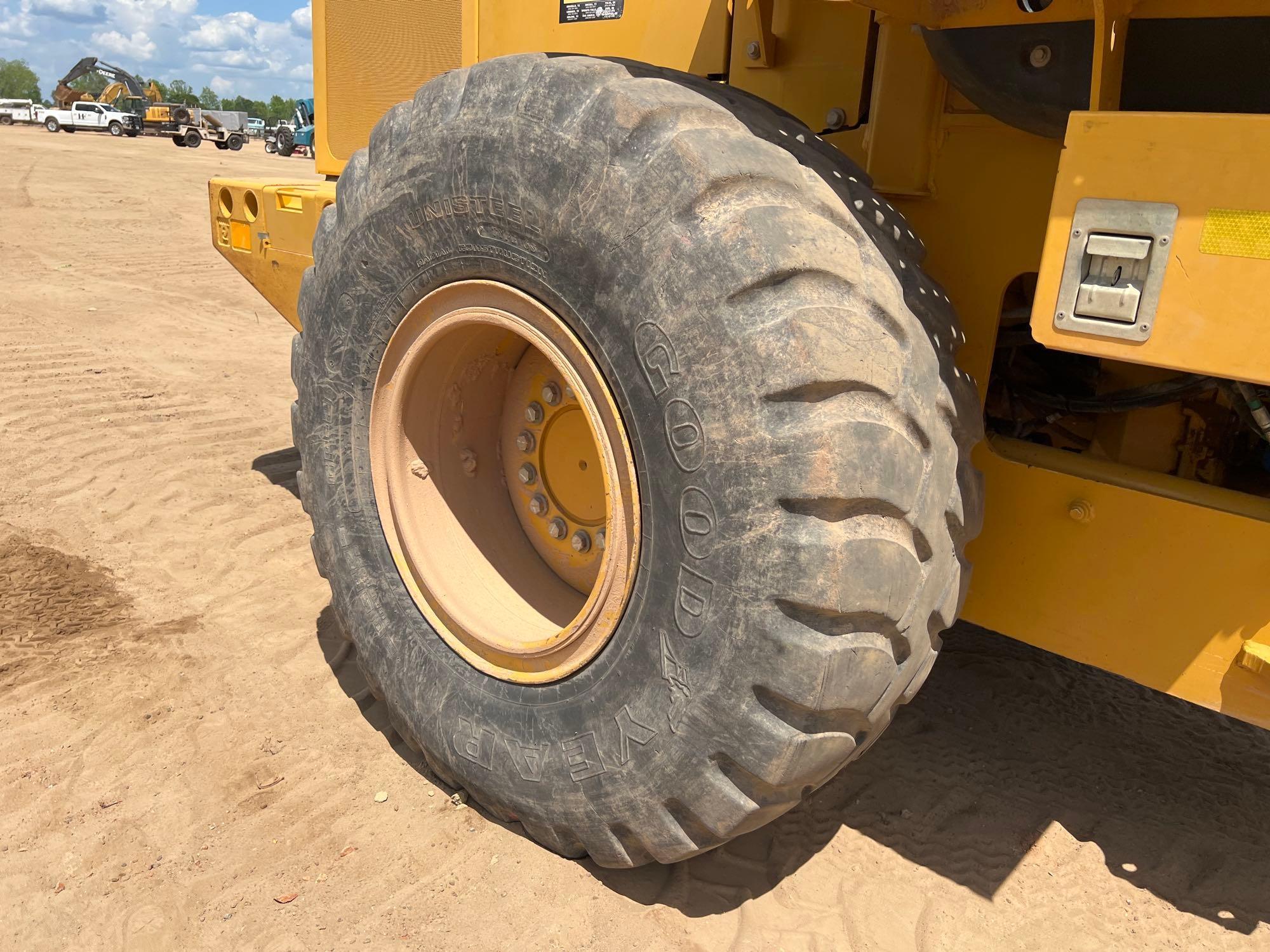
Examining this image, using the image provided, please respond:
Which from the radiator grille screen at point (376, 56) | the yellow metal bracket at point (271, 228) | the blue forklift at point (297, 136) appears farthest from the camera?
the blue forklift at point (297, 136)

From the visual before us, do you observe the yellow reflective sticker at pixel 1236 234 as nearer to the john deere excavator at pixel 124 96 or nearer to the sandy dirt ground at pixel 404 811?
the sandy dirt ground at pixel 404 811

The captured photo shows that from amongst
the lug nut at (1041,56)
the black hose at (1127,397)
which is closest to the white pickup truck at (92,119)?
the black hose at (1127,397)

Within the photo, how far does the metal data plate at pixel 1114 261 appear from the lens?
4.91ft

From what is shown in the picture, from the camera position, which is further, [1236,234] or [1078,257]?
[1078,257]

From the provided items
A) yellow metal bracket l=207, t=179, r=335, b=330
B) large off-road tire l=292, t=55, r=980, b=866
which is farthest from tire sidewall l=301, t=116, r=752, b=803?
yellow metal bracket l=207, t=179, r=335, b=330

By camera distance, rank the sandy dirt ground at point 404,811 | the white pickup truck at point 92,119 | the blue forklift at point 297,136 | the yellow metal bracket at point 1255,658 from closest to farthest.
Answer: the yellow metal bracket at point 1255,658, the sandy dirt ground at point 404,811, the white pickup truck at point 92,119, the blue forklift at point 297,136

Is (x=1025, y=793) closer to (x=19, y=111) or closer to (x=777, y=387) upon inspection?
(x=777, y=387)

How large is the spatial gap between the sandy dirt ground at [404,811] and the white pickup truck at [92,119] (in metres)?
41.3

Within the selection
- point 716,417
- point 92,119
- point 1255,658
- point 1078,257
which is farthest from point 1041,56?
point 92,119

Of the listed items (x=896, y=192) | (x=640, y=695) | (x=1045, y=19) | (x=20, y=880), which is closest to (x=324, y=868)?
(x=20, y=880)

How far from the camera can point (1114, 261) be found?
1537 mm

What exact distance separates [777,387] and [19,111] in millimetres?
49580

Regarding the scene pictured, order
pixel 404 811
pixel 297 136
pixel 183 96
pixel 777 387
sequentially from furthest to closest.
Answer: pixel 183 96, pixel 297 136, pixel 404 811, pixel 777 387

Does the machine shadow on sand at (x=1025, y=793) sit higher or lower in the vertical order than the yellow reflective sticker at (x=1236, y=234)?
lower
